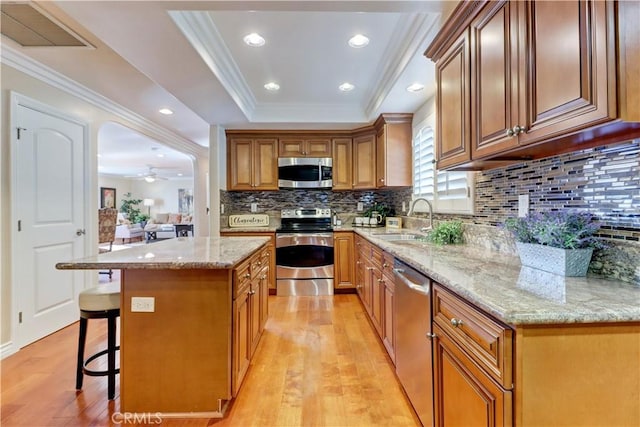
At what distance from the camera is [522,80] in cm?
116

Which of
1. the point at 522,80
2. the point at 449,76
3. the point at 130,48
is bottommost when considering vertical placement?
the point at 522,80

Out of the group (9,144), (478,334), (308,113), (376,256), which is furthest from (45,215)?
(478,334)

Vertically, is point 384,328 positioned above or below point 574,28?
below

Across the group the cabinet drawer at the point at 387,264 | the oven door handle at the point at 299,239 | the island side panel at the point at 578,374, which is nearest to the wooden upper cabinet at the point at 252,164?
the oven door handle at the point at 299,239

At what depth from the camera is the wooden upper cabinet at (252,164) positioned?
4.21 metres

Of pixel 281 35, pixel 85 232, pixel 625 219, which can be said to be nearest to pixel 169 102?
pixel 85 232

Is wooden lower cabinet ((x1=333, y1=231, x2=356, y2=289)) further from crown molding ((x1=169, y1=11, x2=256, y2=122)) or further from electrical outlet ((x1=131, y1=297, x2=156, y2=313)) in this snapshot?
electrical outlet ((x1=131, y1=297, x2=156, y2=313))

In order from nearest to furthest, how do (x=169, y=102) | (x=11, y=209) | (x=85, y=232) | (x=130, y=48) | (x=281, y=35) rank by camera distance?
(x=130, y=48) → (x=281, y=35) → (x=11, y=209) → (x=85, y=232) → (x=169, y=102)

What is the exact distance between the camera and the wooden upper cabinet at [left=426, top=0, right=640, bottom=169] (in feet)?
2.73

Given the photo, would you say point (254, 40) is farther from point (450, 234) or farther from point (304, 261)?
point (304, 261)

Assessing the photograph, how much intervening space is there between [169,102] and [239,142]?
96 centimetres

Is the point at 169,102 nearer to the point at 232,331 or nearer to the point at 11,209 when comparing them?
the point at 11,209

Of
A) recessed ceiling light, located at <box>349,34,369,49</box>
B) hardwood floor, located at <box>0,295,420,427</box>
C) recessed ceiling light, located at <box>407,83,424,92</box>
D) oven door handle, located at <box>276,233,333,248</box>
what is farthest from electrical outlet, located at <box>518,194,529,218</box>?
oven door handle, located at <box>276,233,333,248</box>

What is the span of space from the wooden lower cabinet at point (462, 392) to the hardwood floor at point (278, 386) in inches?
21.3
